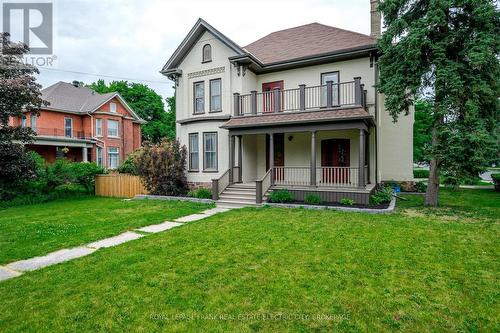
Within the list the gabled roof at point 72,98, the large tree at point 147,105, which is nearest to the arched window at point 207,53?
the gabled roof at point 72,98

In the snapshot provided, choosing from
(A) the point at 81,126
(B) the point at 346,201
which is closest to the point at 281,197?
(B) the point at 346,201

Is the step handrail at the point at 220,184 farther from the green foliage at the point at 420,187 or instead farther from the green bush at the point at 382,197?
the green foliage at the point at 420,187

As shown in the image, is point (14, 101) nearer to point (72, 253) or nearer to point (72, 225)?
point (72, 225)

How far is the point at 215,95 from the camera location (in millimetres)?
14320

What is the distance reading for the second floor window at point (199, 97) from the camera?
48.2 feet

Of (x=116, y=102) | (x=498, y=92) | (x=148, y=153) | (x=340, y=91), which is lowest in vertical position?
(x=148, y=153)

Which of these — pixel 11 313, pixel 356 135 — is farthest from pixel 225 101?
pixel 11 313

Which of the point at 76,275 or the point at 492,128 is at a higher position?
the point at 492,128

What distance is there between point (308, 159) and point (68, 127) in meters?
23.7

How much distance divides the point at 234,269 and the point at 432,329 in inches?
107

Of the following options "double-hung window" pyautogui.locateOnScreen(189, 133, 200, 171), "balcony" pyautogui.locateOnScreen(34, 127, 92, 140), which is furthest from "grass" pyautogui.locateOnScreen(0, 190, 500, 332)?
"balcony" pyautogui.locateOnScreen(34, 127, 92, 140)

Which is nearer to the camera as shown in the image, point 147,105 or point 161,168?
point 161,168

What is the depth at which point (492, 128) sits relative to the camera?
32.6 feet

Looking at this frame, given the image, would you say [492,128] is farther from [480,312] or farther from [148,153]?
[148,153]
